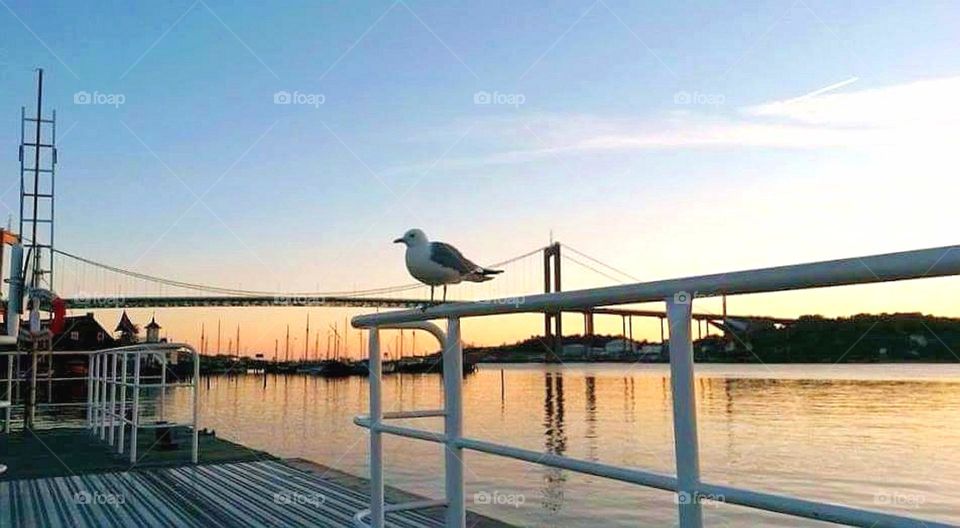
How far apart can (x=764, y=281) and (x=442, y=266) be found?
1.42 metres

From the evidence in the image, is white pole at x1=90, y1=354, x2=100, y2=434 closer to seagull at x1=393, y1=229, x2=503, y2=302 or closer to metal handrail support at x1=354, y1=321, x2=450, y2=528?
metal handrail support at x1=354, y1=321, x2=450, y2=528

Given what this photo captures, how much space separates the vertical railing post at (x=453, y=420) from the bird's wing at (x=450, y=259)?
241 millimetres

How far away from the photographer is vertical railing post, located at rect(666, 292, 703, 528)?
4.54 feet

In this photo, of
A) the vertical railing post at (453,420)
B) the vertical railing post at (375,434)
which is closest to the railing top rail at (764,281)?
the vertical railing post at (453,420)

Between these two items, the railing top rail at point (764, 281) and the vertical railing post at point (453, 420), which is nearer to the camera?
the railing top rail at point (764, 281)

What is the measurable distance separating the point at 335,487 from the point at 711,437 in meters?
17.6

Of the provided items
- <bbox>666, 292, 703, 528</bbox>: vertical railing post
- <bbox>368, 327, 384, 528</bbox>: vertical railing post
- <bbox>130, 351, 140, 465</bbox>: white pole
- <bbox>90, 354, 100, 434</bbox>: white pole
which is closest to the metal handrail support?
<bbox>368, 327, 384, 528</bbox>: vertical railing post

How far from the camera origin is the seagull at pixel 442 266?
2570 mm

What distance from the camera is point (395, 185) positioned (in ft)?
53.2

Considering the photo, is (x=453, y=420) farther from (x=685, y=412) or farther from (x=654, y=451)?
(x=654, y=451)

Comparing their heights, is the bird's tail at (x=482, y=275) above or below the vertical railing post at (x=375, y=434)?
above

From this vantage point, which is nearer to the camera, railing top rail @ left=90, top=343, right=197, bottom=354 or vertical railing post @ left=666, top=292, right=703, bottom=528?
vertical railing post @ left=666, top=292, right=703, bottom=528

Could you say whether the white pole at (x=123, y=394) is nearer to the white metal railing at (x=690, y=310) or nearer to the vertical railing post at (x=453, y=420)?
the vertical railing post at (x=453, y=420)

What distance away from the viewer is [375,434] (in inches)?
109
